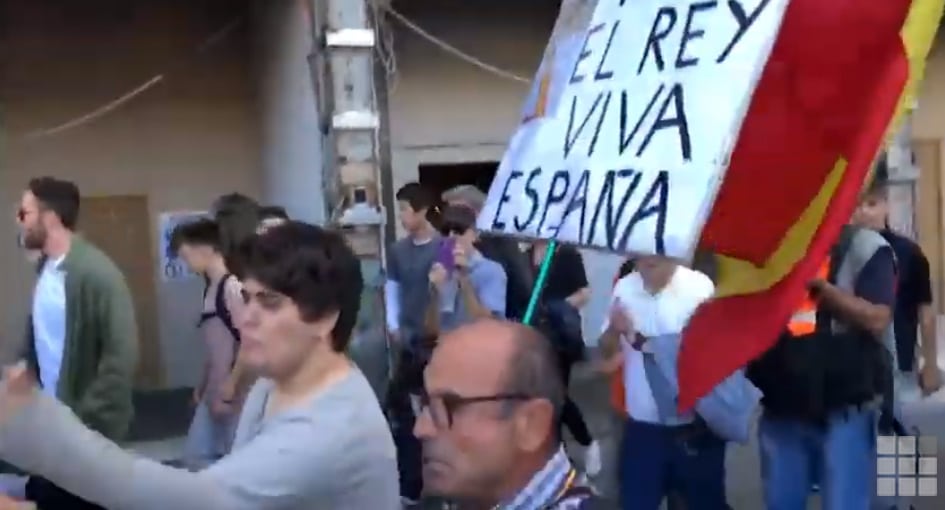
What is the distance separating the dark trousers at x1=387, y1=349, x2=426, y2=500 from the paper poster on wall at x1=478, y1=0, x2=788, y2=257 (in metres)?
2.35

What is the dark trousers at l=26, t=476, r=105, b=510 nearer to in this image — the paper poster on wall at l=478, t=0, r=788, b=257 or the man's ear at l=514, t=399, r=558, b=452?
the paper poster on wall at l=478, t=0, r=788, b=257

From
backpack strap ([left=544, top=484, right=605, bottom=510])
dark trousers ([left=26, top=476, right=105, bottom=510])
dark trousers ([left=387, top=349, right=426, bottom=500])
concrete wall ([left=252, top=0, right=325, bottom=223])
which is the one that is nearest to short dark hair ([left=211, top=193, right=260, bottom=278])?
dark trousers ([left=387, top=349, right=426, bottom=500])

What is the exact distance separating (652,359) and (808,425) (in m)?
0.58

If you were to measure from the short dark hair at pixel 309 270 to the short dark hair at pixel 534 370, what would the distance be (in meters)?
0.68

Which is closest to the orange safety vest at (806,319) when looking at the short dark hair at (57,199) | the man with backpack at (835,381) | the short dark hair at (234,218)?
the man with backpack at (835,381)

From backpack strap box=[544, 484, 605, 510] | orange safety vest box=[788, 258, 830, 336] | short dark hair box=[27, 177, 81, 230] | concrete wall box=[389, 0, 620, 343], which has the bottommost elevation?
orange safety vest box=[788, 258, 830, 336]

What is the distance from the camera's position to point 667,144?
2.50 m

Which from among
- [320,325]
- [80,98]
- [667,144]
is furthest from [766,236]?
[80,98]

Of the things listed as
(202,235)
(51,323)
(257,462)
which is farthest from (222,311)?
(257,462)

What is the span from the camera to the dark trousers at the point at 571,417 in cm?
238

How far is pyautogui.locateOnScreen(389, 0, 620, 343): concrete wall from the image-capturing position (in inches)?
420

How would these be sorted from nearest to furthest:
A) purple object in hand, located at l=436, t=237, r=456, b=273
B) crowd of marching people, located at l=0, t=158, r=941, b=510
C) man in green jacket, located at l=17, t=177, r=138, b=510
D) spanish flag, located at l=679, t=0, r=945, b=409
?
crowd of marching people, located at l=0, t=158, r=941, b=510
spanish flag, located at l=679, t=0, r=945, b=409
man in green jacket, located at l=17, t=177, r=138, b=510
purple object in hand, located at l=436, t=237, r=456, b=273

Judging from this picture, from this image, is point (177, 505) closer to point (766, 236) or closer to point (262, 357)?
point (262, 357)

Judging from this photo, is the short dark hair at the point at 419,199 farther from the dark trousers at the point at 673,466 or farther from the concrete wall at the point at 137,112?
the concrete wall at the point at 137,112
